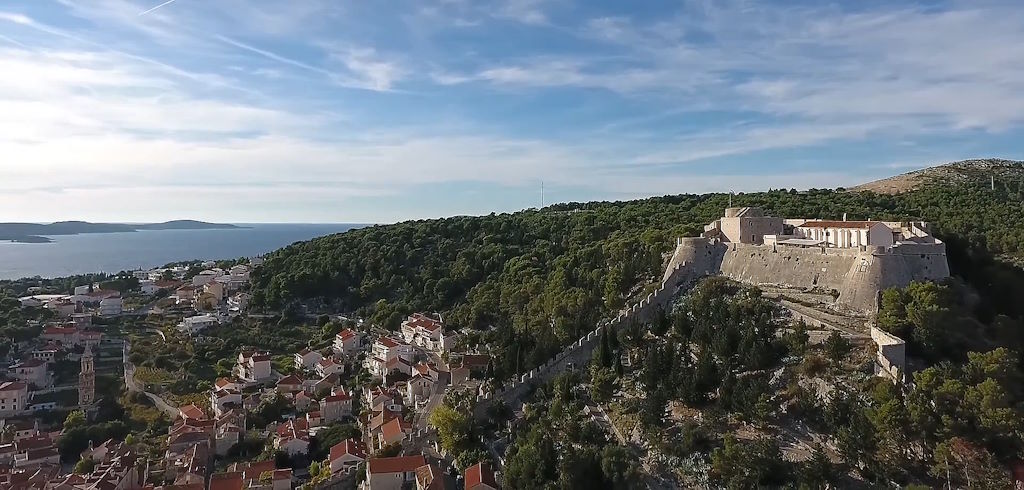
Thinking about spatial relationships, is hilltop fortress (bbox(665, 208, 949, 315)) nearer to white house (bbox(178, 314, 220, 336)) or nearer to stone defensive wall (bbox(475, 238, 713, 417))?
stone defensive wall (bbox(475, 238, 713, 417))

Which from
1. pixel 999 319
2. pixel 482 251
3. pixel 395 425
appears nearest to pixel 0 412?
pixel 395 425

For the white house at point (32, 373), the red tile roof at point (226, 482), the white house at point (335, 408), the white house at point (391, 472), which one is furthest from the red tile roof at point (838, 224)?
the white house at point (32, 373)

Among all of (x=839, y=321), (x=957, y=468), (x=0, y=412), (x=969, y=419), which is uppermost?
(x=839, y=321)

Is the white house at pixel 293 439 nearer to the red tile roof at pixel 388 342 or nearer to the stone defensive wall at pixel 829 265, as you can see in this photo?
the red tile roof at pixel 388 342

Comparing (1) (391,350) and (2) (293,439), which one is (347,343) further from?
(2) (293,439)

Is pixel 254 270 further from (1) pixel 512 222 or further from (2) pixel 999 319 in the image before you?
(2) pixel 999 319

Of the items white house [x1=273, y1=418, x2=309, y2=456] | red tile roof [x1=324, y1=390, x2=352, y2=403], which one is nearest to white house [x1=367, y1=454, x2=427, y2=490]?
white house [x1=273, y1=418, x2=309, y2=456]

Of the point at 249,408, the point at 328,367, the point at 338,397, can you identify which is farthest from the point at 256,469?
the point at 328,367

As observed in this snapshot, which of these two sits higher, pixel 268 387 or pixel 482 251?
pixel 482 251
